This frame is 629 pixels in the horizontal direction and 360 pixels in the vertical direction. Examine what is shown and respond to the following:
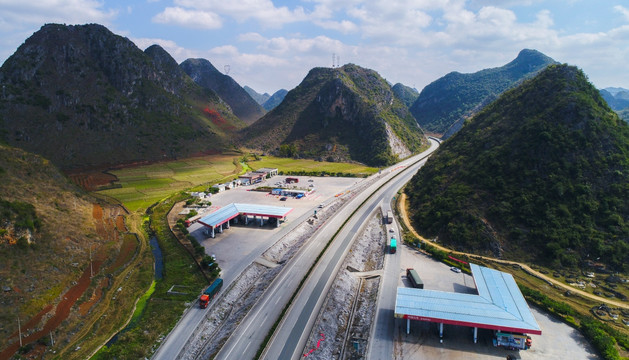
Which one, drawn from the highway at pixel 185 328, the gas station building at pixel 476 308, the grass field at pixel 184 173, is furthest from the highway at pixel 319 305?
the grass field at pixel 184 173

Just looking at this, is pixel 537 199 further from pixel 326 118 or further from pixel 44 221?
pixel 326 118

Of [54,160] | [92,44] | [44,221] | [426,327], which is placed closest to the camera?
[426,327]

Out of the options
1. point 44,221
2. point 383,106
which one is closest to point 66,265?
point 44,221

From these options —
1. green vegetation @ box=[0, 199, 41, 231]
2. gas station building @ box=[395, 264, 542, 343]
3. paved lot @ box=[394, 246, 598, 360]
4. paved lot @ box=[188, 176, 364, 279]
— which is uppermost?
green vegetation @ box=[0, 199, 41, 231]

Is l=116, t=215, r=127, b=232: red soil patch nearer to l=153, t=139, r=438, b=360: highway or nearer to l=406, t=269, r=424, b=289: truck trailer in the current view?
l=153, t=139, r=438, b=360: highway

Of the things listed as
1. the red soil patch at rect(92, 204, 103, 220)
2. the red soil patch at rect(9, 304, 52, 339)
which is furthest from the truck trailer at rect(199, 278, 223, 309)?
the red soil patch at rect(92, 204, 103, 220)

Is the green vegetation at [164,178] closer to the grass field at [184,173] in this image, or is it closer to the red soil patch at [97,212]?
the grass field at [184,173]
